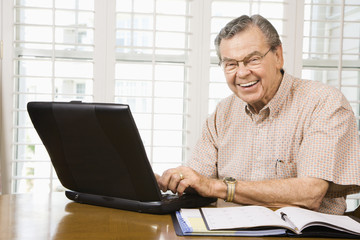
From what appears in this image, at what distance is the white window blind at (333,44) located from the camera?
104 inches

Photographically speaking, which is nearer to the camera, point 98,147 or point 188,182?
point 98,147

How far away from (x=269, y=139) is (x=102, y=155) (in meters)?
0.85

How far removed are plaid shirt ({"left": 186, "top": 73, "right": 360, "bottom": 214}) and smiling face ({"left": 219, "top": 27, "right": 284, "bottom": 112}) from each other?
0.18 ft

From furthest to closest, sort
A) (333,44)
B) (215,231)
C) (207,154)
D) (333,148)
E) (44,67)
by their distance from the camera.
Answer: (333,44), (44,67), (207,154), (333,148), (215,231)

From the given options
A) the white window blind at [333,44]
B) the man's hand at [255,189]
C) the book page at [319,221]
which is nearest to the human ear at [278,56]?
the man's hand at [255,189]

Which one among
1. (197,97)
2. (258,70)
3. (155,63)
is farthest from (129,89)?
(258,70)

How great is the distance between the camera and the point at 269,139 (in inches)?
68.0

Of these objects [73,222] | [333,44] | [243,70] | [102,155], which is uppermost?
[333,44]

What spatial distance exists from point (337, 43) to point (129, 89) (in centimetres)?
146

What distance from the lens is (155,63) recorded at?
2533 millimetres

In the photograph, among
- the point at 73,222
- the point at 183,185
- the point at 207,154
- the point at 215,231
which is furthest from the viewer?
the point at 207,154

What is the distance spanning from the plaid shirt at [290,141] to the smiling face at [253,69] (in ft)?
0.18

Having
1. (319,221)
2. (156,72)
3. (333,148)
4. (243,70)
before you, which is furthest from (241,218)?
(156,72)

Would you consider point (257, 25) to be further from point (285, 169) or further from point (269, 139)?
point (285, 169)
